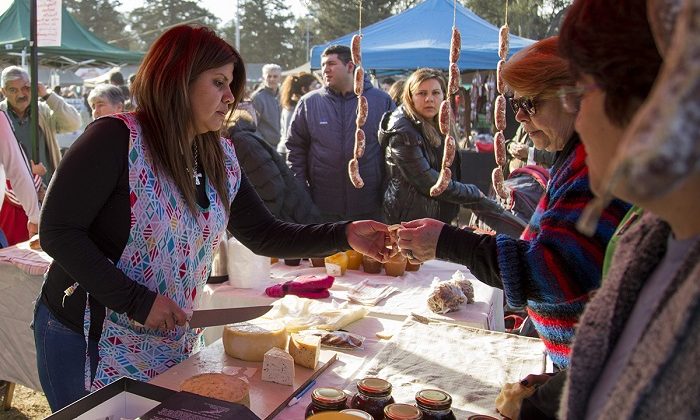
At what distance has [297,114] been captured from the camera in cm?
493

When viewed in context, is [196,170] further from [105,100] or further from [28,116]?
[28,116]

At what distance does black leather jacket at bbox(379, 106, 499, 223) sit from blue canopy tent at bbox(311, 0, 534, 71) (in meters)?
3.90

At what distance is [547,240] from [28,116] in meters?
5.17

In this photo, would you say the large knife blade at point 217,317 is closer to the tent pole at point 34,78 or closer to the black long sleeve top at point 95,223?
the black long sleeve top at point 95,223

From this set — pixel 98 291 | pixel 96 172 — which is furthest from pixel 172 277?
pixel 96 172

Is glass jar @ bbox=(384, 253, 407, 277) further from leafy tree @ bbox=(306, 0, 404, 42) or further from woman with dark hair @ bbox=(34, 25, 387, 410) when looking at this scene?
leafy tree @ bbox=(306, 0, 404, 42)

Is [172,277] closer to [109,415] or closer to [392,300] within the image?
[109,415]

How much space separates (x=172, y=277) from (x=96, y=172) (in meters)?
0.39

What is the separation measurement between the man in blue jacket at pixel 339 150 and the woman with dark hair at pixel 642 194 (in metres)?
3.97

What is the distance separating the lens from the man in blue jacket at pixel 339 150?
4.79 meters

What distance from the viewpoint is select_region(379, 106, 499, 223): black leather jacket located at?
418 cm

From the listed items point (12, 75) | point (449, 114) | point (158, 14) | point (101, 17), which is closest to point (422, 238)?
point (449, 114)

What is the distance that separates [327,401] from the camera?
145 cm

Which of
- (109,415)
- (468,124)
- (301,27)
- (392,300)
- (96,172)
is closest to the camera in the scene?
(109,415)
